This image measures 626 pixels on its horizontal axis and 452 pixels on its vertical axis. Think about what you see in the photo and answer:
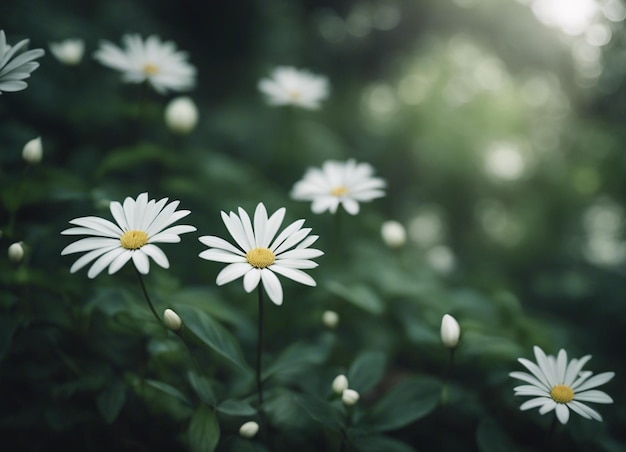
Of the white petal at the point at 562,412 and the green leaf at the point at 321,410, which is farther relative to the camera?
the green leaf at the point at 321,410

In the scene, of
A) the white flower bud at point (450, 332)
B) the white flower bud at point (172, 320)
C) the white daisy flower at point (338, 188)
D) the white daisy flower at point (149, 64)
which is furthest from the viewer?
the white daisy flower at point (149, 64)

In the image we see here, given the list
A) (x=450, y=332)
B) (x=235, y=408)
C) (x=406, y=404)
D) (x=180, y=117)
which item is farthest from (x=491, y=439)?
(x=180, y=117)

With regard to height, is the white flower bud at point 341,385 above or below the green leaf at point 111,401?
above

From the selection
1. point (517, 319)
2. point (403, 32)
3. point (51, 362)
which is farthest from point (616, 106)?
point (51, 362)

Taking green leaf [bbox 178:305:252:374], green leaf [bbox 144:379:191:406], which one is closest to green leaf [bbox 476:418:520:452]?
green leaf [bbox 178:305:252:374]

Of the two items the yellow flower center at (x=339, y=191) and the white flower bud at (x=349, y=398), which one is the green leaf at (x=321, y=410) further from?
the yellow flower center at (x=339, y=191)

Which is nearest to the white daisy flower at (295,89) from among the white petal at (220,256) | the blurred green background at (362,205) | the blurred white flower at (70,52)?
the blurred green background at (362,205)

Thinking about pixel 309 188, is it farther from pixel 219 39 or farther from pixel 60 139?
A: pixel 219 39
